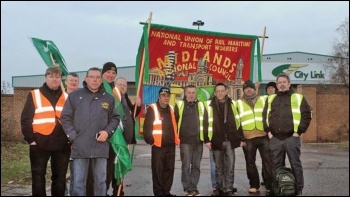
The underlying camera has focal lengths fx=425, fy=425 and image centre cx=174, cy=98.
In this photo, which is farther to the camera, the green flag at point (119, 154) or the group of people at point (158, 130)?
the green flag at point (119, 154)

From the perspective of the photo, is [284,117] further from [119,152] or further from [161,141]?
[119,152]

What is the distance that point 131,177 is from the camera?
9.82m

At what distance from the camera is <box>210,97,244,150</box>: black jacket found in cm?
754

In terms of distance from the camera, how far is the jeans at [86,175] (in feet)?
18.3

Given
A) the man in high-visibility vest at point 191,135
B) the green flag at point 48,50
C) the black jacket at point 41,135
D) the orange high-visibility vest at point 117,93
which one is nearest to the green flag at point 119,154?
the orange high-visibility vest at point 117,93

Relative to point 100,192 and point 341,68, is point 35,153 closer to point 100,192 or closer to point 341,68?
point 100,192

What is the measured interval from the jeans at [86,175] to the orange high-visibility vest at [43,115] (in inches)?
28.8

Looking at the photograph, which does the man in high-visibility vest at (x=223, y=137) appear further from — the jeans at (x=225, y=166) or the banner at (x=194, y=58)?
the banner at (x=194, y=58)

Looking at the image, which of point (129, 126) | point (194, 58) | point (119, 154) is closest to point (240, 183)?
point (194, 58)

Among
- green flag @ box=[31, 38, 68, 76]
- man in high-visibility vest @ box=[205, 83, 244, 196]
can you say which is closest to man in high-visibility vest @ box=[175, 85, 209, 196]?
man in high-visibility vest @ box=[205, 83, 244, 196]

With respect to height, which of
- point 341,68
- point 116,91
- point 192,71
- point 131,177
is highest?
point 341,68

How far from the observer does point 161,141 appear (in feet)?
23.5

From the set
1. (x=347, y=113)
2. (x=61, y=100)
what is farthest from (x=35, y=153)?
(x=347, y=113)

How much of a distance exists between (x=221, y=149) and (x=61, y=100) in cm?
297
